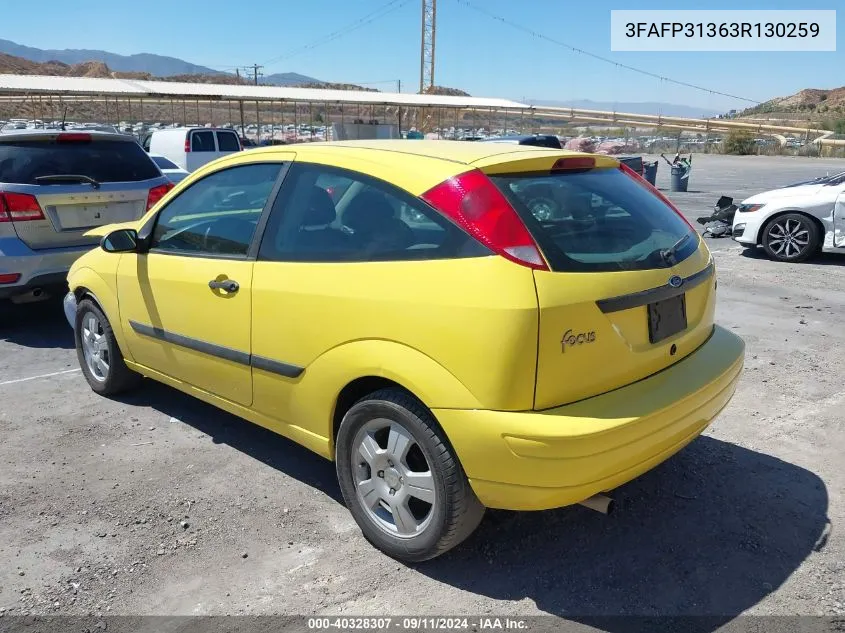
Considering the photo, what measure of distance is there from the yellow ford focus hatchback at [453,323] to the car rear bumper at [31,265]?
295 centimetres

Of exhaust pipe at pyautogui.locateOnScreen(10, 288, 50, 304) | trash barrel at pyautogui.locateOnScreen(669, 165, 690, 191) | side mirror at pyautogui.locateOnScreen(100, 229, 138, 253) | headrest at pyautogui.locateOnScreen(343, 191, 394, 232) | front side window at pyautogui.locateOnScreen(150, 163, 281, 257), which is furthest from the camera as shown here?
trash barrel at pyautogui.locateOnScreen(669, 165, 690, 191)

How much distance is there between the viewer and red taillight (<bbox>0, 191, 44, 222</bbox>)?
583cm

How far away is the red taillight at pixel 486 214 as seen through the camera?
2541 millimetres

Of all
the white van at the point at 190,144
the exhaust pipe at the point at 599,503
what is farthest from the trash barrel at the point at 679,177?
the exhaust pipe at the point at 599,503

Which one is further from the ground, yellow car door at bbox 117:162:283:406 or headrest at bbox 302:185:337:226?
headrest at bbox 302:185:337:226

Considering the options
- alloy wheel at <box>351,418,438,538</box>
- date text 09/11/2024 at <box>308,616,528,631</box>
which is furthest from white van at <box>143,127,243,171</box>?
date text 09/11/2024 at <box>308,616,528,631</box>

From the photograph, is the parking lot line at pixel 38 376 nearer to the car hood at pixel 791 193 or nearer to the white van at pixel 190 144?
the car hood at pixel 791 193

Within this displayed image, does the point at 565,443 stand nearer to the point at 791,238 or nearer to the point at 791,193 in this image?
the point at 791,238

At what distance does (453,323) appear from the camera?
99.5 inches

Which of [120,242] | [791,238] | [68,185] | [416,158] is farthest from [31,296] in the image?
[791,238]

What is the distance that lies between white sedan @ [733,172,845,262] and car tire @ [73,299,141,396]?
848 centimetres

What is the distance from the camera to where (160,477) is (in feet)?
12.3

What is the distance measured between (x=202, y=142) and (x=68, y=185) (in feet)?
52.0

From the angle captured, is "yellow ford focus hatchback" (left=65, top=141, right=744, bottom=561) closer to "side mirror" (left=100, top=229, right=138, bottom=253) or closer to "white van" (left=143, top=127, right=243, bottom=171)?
"side mirror" (left=100, top=229, right=138, bottom=253)
